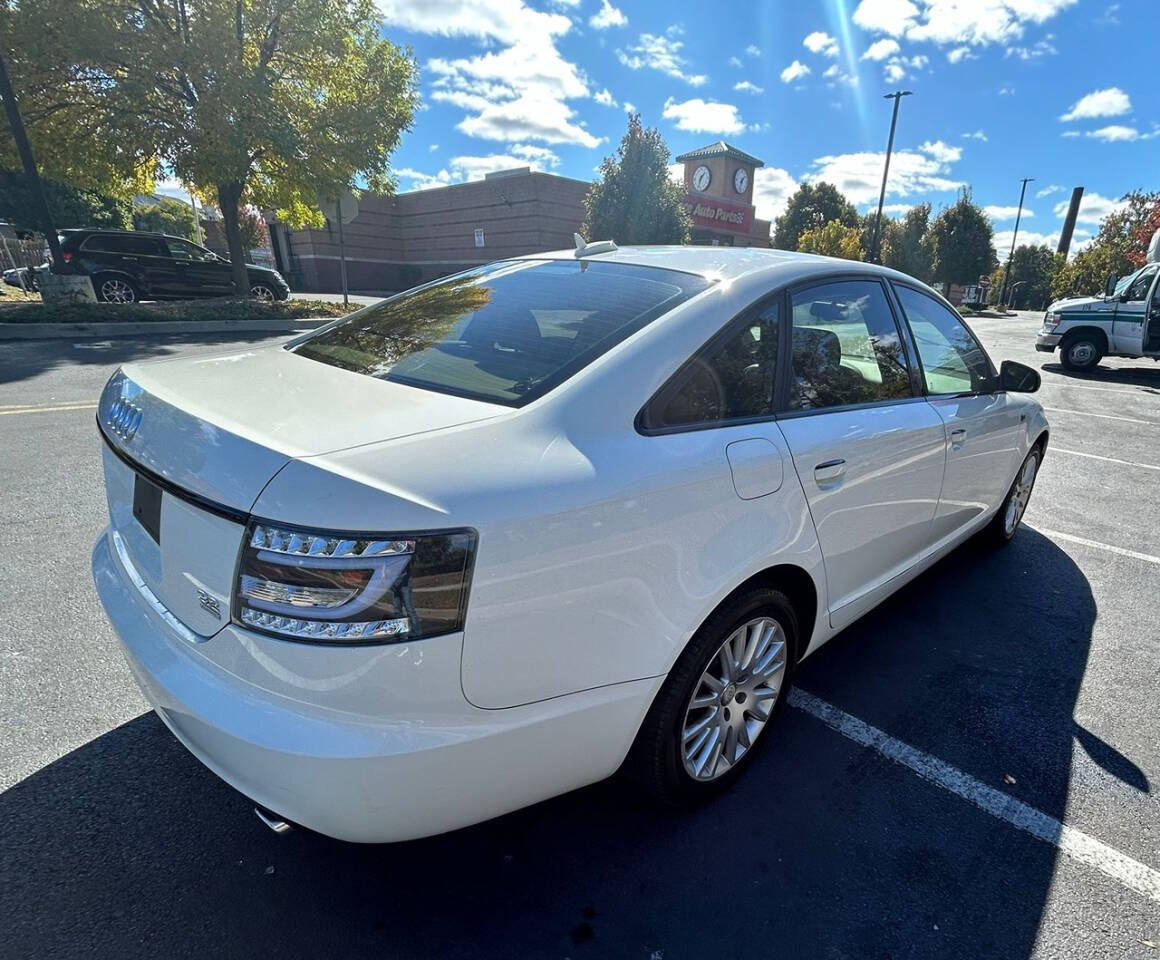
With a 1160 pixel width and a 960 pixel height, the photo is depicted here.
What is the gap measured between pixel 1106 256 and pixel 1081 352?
3788 cm

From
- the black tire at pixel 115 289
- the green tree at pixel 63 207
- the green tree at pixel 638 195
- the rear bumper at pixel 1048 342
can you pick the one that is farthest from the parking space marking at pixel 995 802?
the green tree at pixel 63 207

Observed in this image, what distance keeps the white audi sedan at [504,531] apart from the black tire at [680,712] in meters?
0.01

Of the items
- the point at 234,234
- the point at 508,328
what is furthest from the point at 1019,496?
A: the point at 234,234

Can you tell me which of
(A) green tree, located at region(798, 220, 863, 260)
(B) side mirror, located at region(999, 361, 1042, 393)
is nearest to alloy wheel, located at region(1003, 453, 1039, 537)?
(B) side mirror, located at region(999, 361, 1042, 393)

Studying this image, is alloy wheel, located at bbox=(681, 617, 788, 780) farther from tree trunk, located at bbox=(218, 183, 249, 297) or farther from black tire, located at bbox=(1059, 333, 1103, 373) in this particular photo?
tree trunk, located at bbox=(218, 183, 249, 297)

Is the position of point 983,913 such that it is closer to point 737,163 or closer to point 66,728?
point 66,728

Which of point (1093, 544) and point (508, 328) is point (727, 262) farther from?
point (1093, 544)

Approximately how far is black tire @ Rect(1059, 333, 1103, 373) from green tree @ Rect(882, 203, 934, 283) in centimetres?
3863

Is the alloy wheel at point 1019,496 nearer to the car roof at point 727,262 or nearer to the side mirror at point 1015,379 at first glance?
the side mirror at point 1015,379

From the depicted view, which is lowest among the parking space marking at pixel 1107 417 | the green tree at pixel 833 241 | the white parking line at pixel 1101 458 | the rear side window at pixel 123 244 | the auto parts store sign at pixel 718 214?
the white parking line at pixel 1101 458

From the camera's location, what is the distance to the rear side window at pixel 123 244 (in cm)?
1409

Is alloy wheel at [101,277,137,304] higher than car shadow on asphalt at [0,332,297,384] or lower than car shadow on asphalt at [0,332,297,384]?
higher

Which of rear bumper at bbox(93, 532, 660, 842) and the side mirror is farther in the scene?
the side mirror

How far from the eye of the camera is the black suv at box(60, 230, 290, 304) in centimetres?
1400
